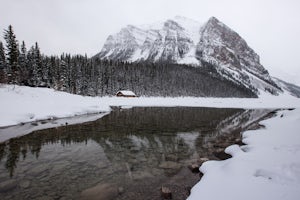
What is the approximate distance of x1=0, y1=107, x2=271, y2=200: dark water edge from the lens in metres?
8.38

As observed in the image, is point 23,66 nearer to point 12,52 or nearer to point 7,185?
point 12,52

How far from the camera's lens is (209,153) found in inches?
539

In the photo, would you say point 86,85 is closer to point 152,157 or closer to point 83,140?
point 83,140

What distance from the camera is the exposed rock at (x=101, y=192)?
7.86 m

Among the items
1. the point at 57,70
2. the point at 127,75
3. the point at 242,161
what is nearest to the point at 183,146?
the point at 242,161

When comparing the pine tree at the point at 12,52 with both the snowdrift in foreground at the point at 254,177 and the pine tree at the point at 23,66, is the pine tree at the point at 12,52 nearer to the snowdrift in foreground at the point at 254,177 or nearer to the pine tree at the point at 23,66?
the pine tree at the point at 23,66

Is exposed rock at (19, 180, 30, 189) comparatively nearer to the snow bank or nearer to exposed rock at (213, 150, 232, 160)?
exposed rock at (213, 150, 232, 160)

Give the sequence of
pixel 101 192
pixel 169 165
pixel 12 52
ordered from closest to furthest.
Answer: pixel 101 192
pixel 169 165
pixel 12 52

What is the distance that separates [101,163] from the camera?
37.9 feet

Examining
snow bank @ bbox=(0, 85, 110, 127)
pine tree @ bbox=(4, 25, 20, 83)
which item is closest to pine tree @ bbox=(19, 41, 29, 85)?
pine tree @ bbox=(4, 25, 20, 83)

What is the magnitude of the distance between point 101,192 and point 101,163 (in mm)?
3435

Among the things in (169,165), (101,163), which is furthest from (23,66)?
(169,165)

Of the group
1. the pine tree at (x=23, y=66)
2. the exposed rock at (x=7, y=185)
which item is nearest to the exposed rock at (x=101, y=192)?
the exposed rock at (x=7, y=185)

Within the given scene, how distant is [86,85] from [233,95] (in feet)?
438
